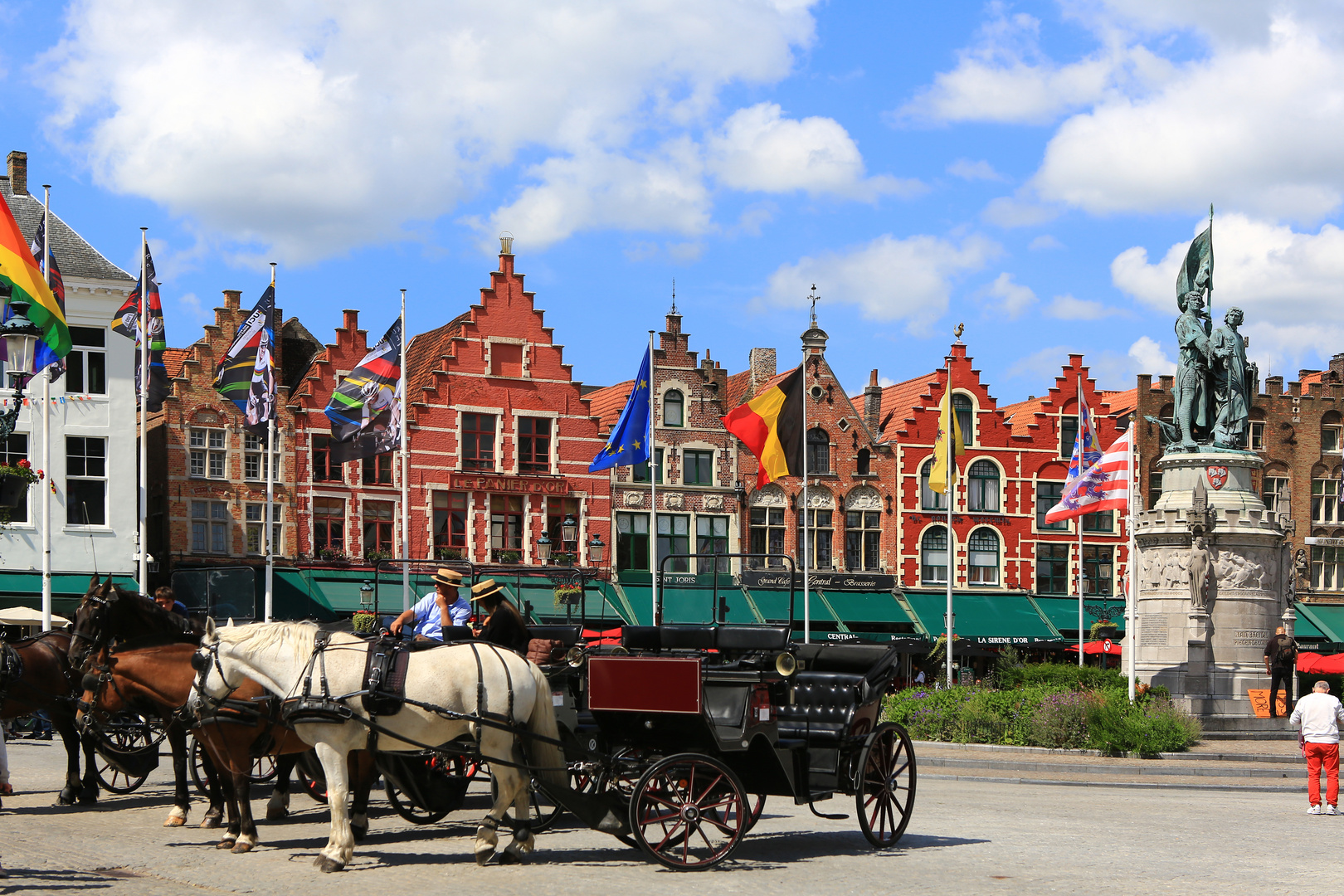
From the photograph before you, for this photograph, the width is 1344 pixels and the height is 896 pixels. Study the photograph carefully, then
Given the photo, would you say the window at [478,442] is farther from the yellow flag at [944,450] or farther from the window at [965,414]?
the window at [965,414]

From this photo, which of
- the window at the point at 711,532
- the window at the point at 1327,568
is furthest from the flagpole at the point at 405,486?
the window at the point at 1327,568

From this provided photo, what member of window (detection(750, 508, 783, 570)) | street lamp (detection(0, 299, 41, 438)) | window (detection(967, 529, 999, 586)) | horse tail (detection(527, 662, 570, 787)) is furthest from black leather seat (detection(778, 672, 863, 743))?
window (detection(967, 529, 999, 586))

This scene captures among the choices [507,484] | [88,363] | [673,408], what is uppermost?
[88,363]

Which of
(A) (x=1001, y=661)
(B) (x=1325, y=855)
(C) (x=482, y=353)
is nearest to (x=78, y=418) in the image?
(C) (x=482, y=353)

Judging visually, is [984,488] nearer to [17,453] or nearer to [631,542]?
[631,542]

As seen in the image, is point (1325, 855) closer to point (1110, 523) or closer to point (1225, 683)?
point (1225, 683)

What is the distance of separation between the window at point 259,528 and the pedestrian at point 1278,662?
26541 mm

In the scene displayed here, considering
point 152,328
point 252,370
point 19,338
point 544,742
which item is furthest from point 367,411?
point 544,742

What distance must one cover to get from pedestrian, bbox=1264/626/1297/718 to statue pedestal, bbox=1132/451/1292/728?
1.56 feet

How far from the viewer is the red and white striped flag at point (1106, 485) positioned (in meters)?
25.9

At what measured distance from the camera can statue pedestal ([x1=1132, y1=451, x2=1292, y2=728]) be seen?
77.9 feet

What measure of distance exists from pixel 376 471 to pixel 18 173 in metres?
12.5

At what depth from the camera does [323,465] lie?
41.6 meters

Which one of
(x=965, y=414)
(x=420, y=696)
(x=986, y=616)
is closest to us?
(x=420, y=696)
